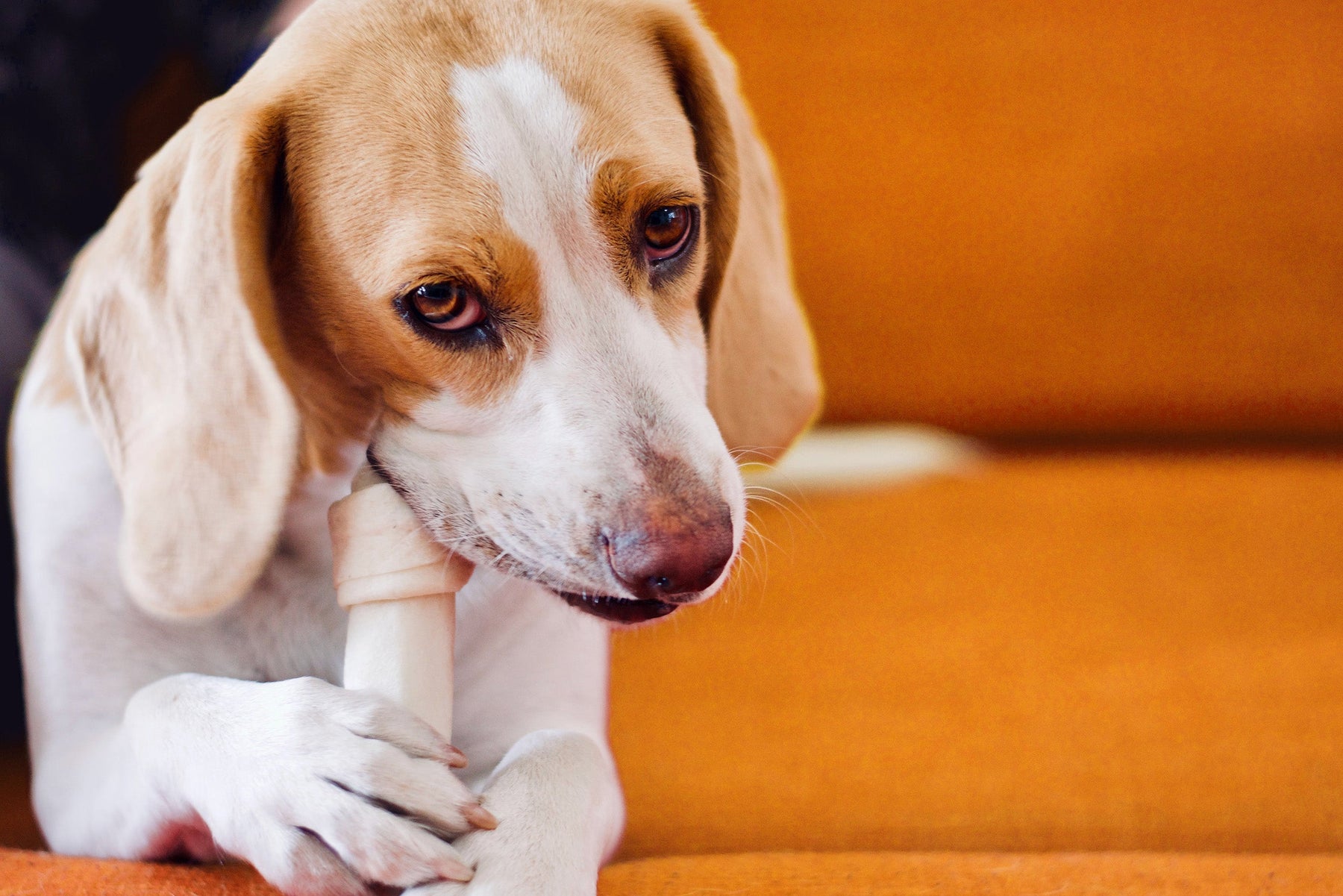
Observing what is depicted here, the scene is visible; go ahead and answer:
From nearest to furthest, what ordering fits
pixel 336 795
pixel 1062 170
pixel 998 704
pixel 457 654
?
1. pixel 336 795
2. pixel 457 654
3. pixel 998 704
4. pixel 1062 170

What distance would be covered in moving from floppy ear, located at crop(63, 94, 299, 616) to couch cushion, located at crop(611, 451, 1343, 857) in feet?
1.72

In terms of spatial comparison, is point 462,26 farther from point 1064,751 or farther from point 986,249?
point 986,249

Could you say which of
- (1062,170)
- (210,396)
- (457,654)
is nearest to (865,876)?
(457,654)

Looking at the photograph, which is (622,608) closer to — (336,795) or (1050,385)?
(336,795)

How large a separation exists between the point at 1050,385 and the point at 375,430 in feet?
4.64

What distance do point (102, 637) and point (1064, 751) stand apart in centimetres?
101

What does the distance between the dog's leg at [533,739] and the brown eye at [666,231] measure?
0.31 metres

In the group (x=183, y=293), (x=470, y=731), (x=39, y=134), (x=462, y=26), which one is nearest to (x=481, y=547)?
(x=470, y=731)

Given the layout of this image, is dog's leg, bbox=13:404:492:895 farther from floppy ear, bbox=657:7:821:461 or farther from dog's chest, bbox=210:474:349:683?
floppy ear, bbox=657:7:821:461

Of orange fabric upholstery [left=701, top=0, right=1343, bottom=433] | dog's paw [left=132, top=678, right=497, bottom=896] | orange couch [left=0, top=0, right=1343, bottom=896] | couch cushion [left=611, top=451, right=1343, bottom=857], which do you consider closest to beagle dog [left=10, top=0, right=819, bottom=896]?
dog's paw [left=132, top=678, right=497, bottom=896]

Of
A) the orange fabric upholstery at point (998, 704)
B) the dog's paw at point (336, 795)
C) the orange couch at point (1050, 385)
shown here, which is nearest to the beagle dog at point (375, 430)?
the dog's paw at point (336, 795)

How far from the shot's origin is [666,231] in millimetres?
1016

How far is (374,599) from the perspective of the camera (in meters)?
0.88

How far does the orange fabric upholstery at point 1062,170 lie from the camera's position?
197 cm
